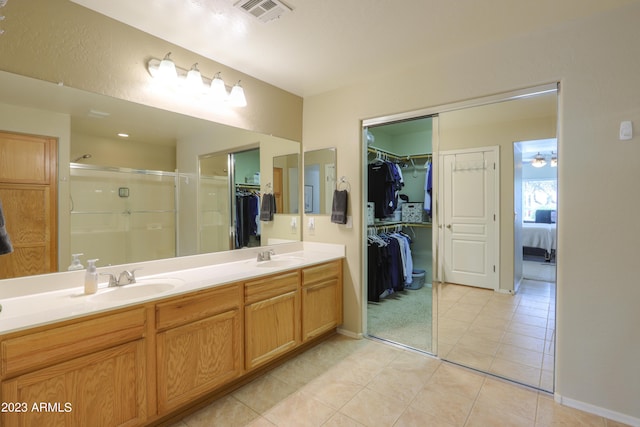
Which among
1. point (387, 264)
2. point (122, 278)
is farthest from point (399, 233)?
point (122, 278)

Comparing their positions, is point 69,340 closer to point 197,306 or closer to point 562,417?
point 197,306

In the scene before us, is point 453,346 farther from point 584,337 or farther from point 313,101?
point 313,101

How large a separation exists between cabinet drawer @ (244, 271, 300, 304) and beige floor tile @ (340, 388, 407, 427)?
850 mm

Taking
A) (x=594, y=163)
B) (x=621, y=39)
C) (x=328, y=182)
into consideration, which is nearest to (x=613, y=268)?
(x=594, y=163)

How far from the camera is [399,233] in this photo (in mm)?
4113

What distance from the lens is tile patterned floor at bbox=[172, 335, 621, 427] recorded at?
1722 millimetres

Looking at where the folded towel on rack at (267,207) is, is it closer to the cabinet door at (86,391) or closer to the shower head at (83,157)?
the shower head at (83,157)

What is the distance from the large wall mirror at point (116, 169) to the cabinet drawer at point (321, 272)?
0.75 meters

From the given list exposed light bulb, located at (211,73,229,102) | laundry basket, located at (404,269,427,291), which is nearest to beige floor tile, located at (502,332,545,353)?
laundry basket, located at (404,269,427,291)

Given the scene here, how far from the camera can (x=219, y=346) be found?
185cm

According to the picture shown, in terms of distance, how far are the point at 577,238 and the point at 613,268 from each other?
0.75 feet

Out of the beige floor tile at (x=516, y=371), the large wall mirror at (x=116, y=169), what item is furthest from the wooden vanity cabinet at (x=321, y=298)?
the beige floor tile at (x=516, y=371)

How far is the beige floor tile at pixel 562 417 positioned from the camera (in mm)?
1688

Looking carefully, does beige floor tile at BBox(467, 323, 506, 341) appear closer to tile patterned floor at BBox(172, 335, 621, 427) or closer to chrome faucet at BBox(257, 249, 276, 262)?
tile patterned floor at BBox(172, 335, 621, 427)
